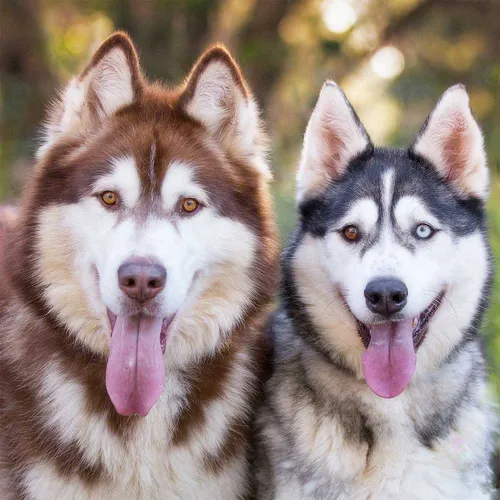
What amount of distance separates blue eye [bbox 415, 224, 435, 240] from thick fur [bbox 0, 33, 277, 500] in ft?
2.36

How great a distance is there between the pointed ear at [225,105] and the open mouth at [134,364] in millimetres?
1045

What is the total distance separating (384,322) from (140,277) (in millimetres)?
1166

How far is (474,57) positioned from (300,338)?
1349cm

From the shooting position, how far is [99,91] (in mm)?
3850

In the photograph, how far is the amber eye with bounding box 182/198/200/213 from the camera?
3650 millimetres

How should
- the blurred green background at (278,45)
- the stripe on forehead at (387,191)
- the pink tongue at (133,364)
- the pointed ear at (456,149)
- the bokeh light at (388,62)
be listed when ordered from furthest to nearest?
the bokeh light at (388,62)
the blurred green background at (278,45)
the pointed ear at (456,149)
the stripe on forehead at (387,191)
the pink tongue at (133,364)

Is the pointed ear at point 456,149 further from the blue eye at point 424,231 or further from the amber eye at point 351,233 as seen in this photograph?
the amber eye at point 351,233

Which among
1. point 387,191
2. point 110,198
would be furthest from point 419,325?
point 110,198

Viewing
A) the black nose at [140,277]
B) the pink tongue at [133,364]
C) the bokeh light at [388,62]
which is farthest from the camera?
the bokeh light at [388,62]

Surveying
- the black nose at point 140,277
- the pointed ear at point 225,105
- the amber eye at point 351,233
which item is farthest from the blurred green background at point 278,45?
the black nose at point 140,277

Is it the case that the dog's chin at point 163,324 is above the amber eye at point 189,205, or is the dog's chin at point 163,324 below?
below

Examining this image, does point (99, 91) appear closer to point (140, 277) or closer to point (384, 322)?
point (140, 277)

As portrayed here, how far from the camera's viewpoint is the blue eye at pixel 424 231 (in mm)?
3732

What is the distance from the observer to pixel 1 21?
47.2 ft
